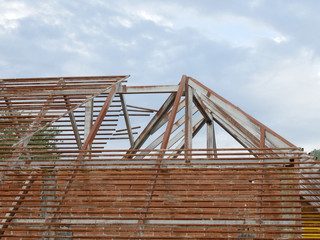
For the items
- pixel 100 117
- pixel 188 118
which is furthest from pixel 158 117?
pixel 100 117

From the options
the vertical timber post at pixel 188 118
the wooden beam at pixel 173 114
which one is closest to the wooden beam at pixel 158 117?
the vertical timber post at pixel 188 118

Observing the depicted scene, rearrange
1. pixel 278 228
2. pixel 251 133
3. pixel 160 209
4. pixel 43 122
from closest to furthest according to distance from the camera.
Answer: pixel 278 228, pixel 160 209, pixel 251 133, pixel 43 122

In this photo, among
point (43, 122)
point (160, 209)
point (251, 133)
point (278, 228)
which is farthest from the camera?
point (43, 122)

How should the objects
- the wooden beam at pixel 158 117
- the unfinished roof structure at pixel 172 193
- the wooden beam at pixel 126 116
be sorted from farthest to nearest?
the wooden beam at pixel 126 116 → the wooden beam at pixel 158 117 → the unfinished roof structure at pixel 172 193

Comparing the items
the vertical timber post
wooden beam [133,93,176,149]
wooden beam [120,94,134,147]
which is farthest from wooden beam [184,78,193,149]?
wooden beam [120,94,134,147]

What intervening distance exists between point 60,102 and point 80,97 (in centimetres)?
60

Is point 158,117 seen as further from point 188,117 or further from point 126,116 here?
point 126,116

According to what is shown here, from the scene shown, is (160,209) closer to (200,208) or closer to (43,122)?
(200,208)

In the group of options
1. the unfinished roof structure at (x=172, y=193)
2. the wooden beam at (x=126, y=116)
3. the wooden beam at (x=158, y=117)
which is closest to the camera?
the unfinished roof structure at (x=172, y=193)

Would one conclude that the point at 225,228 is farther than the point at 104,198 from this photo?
No

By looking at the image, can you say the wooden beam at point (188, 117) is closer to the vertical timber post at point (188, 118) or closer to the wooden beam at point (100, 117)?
the vertical timber post at point (188, 118)

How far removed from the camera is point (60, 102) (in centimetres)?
1475

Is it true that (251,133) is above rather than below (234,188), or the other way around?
above

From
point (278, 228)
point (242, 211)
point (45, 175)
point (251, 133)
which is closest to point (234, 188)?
point (242, 211)
